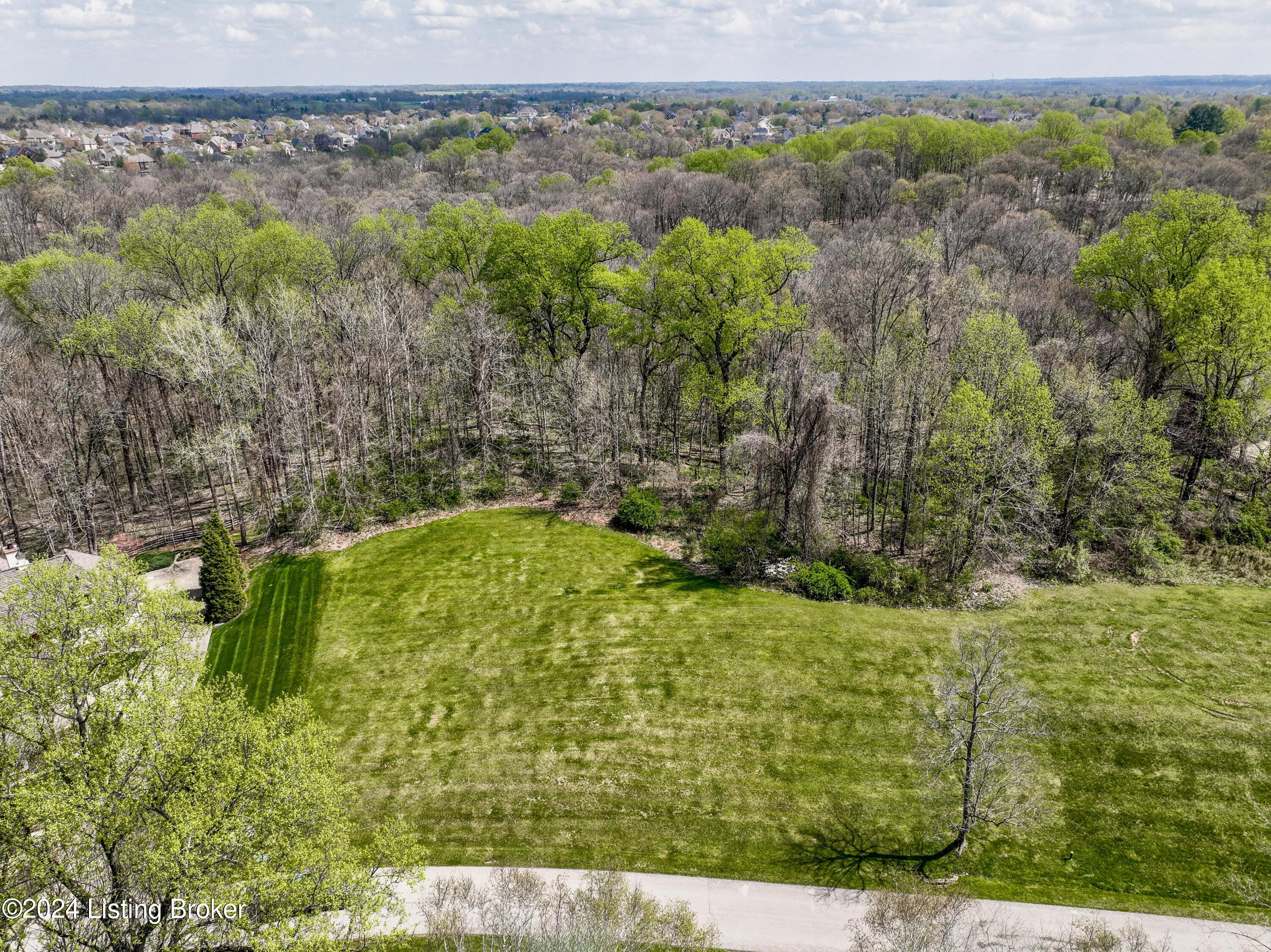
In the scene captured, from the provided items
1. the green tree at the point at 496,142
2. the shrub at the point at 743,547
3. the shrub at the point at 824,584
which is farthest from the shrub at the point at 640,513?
the green tree at the point at 496,142

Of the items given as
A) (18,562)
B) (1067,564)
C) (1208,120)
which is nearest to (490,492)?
(18,562)

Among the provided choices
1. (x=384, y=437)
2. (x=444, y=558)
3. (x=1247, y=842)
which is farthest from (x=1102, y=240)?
(x=384, y=437)

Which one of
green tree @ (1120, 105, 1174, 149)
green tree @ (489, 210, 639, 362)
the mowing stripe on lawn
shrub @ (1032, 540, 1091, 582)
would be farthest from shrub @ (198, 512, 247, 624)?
green tree @ (1120, 105, 1174, 149)

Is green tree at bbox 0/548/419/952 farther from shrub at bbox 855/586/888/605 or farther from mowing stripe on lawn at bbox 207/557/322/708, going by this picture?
shrub at bbox 855/586/888/605

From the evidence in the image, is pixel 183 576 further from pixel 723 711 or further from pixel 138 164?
pixel 138 164

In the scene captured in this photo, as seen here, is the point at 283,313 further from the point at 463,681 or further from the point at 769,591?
the point at 769,591

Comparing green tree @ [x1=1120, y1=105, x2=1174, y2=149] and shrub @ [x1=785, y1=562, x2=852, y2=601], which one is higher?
green tree @ [x1=1120, y1=105, x2=1174, y2=149]
